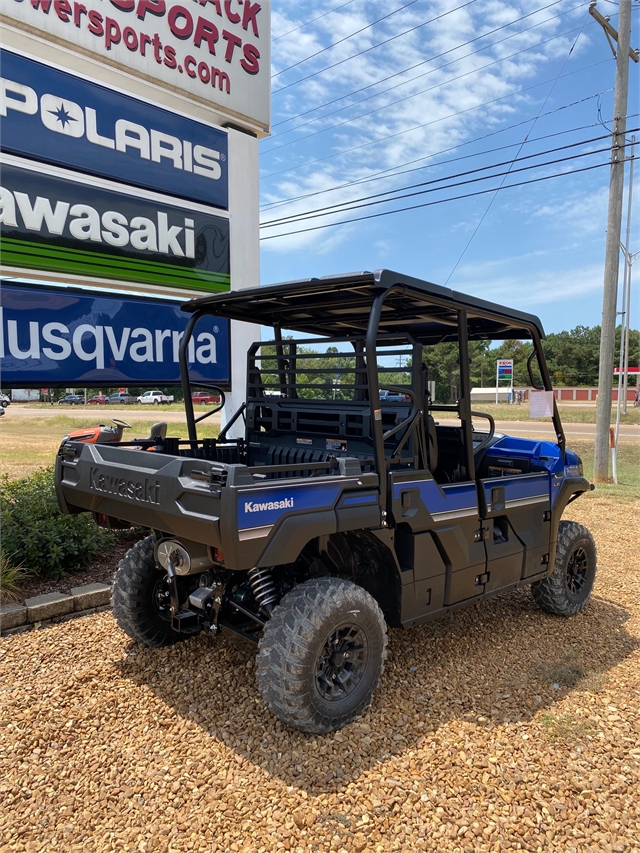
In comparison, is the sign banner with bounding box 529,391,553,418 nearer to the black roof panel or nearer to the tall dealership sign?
the black roof panel

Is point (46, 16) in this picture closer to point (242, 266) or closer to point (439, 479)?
point (242, 266)

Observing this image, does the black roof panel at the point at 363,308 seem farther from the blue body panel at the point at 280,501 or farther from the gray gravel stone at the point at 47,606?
the gray gravel stone at the point at 47,606

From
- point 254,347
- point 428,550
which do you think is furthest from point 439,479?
point 254,347

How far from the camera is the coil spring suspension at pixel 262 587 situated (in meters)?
3.01

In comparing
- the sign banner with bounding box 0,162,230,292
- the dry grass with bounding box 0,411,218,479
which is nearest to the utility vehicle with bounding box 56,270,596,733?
the sign banner with bounding box 0,162,230,292

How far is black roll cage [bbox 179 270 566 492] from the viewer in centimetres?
292

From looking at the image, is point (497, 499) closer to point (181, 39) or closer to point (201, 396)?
point (181, 39)

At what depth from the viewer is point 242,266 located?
22.1 ft

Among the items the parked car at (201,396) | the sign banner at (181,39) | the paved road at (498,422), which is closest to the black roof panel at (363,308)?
the parked car at (201,396)

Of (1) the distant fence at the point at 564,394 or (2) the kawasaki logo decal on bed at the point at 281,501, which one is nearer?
(2) the kawasaki logo decal on bed at the point at 281,501

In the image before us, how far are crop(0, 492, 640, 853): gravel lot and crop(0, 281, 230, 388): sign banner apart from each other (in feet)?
7.68

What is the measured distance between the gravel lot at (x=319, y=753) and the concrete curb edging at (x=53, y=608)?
15 centimetres

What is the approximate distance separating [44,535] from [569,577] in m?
4.16

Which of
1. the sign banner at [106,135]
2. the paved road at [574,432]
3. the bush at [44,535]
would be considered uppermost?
the sign banner at [106,135]
